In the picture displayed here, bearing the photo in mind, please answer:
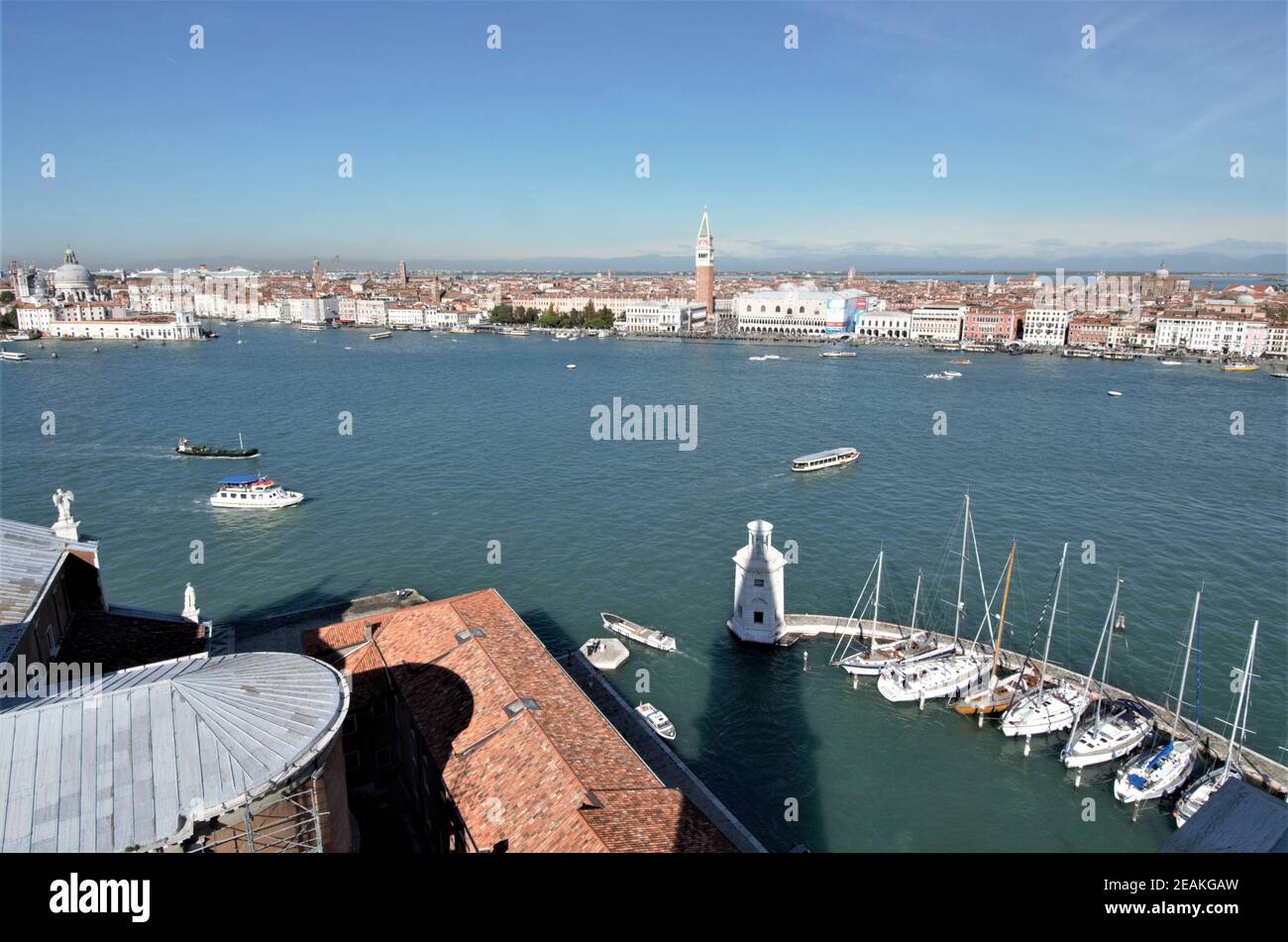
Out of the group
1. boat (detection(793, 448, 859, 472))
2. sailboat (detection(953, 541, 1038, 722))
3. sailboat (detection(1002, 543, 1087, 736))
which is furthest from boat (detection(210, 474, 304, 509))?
sailboat (detection(1002, 543, 1087, 736))

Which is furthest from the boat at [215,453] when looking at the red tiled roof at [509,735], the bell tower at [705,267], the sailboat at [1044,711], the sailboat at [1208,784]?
the bell tower at [705,267]

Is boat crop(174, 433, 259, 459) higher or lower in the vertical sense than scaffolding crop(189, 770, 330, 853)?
lower

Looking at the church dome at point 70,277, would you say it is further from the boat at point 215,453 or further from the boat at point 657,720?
the boat at point 657,720

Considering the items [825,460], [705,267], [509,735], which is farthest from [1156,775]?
[705,267]

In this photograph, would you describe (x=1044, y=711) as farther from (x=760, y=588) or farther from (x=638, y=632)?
(x=638, y=632)

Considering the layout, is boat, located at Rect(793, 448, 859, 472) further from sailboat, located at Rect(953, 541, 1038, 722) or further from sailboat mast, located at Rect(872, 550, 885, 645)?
sailboat, located at Rect(953, 541, 1038, 722)
